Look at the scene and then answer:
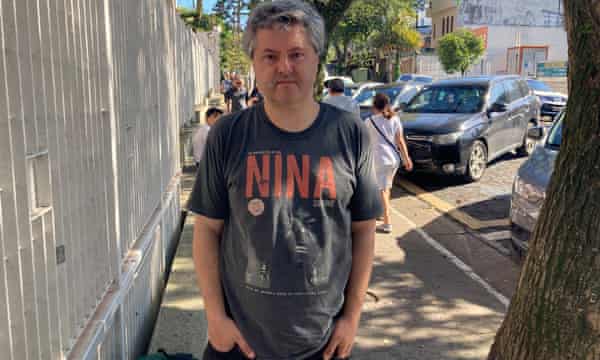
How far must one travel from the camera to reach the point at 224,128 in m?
1.95

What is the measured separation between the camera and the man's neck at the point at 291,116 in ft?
6.27

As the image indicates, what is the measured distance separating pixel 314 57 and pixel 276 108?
0.22 m

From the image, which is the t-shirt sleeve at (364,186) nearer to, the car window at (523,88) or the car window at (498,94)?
the car window at (498,94)

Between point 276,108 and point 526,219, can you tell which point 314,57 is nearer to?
point 276,108

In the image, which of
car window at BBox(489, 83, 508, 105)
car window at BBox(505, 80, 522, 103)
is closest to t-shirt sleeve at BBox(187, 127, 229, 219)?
car window at BBox(489, 83, 508, 105)

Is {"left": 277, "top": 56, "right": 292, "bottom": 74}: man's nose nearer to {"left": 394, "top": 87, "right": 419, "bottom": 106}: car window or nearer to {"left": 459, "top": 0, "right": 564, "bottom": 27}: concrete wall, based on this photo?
{"left": 394, "top": 87, "right": 419, "bottom": 106}: car window

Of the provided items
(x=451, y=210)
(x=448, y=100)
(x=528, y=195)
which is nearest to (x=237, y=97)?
(x=448, y=100)

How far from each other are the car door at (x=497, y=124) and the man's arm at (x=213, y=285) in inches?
341

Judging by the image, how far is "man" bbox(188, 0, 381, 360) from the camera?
1852 millimetres

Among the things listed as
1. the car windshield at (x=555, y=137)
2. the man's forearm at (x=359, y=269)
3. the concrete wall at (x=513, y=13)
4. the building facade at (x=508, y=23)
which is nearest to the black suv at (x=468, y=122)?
the car windshield at (x=555, y=137)

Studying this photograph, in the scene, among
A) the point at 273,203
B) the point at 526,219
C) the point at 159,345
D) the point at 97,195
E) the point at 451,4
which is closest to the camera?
the point at 273,203

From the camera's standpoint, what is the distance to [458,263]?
5852 mm

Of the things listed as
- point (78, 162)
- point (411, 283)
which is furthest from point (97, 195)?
point (411, 283)

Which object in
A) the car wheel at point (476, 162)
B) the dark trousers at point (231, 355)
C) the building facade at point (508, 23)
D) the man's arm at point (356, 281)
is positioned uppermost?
the building facade at point (508, 23)
